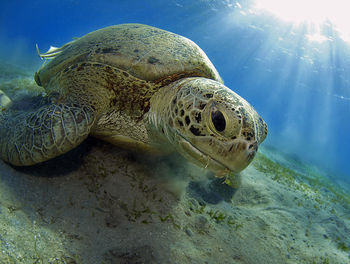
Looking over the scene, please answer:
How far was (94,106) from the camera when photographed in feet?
7.75

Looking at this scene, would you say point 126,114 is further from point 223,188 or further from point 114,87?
point 223,188

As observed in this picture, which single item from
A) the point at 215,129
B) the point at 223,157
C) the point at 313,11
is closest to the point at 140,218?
the point at 223,157

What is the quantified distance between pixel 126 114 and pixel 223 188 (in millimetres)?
1976

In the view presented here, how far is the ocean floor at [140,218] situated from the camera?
147 cm

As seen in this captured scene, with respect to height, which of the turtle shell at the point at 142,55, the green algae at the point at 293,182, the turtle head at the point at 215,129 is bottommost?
the green algae at the point at 293,182

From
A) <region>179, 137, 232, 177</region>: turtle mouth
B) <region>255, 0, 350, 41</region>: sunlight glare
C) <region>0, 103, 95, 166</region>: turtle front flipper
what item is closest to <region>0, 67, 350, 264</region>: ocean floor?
<region>0, 103, 95, 166</region>: turtle front flipper

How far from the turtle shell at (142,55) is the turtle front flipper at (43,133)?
87 cm

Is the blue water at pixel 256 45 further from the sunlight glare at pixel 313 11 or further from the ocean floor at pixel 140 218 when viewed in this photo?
the ocean floor at pixel 140 218

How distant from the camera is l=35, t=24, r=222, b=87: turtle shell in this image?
99.9 inches

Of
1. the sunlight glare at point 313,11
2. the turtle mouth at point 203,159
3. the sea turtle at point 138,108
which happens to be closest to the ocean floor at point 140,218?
the sea turtle at point 138,108

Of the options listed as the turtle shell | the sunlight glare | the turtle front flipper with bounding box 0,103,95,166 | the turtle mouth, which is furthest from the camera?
the sunlight glare

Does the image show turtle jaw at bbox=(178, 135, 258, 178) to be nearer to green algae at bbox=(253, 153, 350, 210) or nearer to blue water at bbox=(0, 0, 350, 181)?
green algae at bbox=(253, 153, 350, 210)

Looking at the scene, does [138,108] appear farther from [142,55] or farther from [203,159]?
[203,159]

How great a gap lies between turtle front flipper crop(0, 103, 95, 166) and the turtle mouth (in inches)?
42.8
